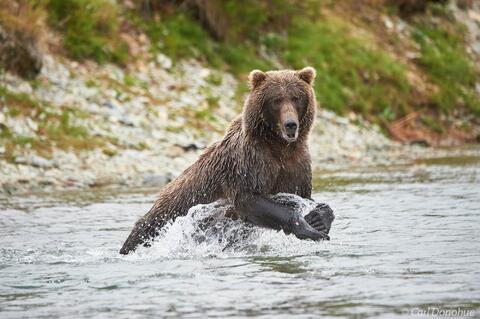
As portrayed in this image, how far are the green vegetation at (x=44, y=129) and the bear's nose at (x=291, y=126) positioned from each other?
7.08 metres

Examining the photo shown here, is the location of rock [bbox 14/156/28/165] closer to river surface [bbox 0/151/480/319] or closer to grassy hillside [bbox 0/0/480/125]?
river surface [bbox 0/151/480/319]

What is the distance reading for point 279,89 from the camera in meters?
8.00

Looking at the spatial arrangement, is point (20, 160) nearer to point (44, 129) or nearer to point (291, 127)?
point (44, 129)

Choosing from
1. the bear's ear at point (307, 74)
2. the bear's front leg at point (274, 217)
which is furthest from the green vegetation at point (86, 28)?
the bear's front leg at point (274, 217)

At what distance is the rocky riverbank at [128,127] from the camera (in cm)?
1381

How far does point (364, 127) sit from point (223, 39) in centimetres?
365

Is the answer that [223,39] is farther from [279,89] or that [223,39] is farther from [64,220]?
[279,89]

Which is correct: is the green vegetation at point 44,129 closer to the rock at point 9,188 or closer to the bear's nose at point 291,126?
the rock at point 9,188

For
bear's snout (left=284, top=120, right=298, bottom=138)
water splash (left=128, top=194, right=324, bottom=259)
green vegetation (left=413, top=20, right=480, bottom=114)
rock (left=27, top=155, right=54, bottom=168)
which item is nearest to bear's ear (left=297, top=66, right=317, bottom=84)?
bear's snout (left=284, top=120, right=298, bottom=138)

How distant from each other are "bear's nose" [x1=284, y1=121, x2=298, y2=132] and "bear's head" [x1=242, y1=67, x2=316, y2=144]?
0.05 metres

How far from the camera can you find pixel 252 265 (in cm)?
721

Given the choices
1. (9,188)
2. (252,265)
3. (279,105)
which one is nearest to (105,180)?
(9,188)

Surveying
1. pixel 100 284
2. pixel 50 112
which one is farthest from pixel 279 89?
pixel 50 112

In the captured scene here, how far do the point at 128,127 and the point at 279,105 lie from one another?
26.0ft
